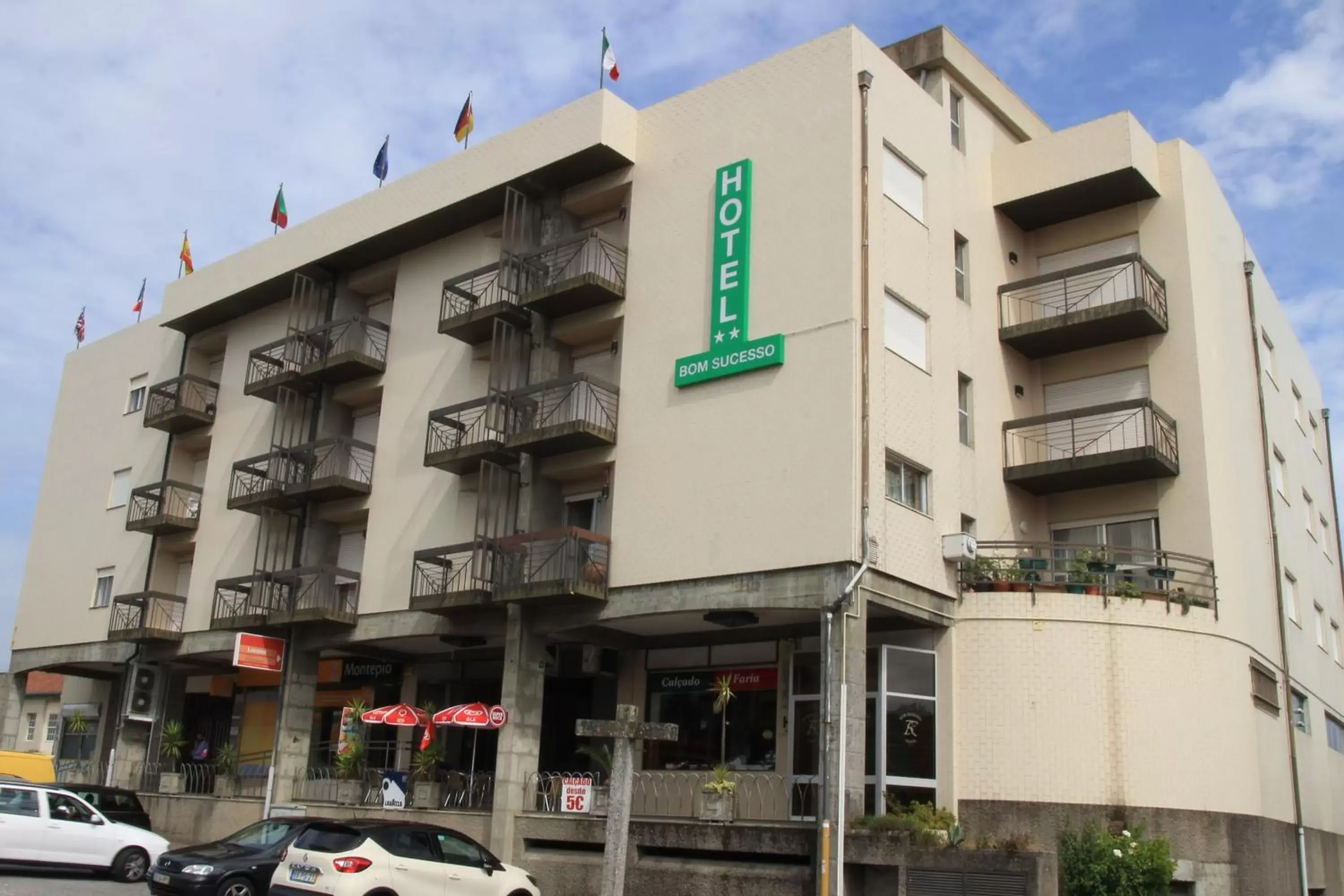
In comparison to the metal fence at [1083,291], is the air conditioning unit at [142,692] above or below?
below

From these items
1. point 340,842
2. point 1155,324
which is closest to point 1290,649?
point 1155,324

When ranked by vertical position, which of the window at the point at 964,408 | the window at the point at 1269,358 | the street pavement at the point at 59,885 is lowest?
the street pavement at the point at 59,885

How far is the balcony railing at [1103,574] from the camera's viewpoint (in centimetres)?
2378

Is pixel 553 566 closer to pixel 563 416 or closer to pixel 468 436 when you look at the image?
pixel 563 416

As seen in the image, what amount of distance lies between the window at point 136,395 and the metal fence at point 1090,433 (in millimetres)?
25980

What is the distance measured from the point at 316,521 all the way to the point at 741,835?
15126 millimetres

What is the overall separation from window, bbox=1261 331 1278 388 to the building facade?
15 centimetres

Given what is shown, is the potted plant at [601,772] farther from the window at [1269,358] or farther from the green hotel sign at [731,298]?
the window at [1269,358]

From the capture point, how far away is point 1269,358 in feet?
110

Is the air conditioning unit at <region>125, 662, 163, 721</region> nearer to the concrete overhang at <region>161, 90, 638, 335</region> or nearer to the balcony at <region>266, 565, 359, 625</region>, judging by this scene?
the balcony at <region>266, 565, 359, 625</region>

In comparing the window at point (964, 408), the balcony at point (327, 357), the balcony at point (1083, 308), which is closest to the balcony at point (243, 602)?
the balcony at point (327, 357)

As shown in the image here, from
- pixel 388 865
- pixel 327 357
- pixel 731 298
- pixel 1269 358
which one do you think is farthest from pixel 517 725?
pixel 1269 358

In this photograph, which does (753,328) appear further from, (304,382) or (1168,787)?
(304,382)

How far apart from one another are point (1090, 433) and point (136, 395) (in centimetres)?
2809
